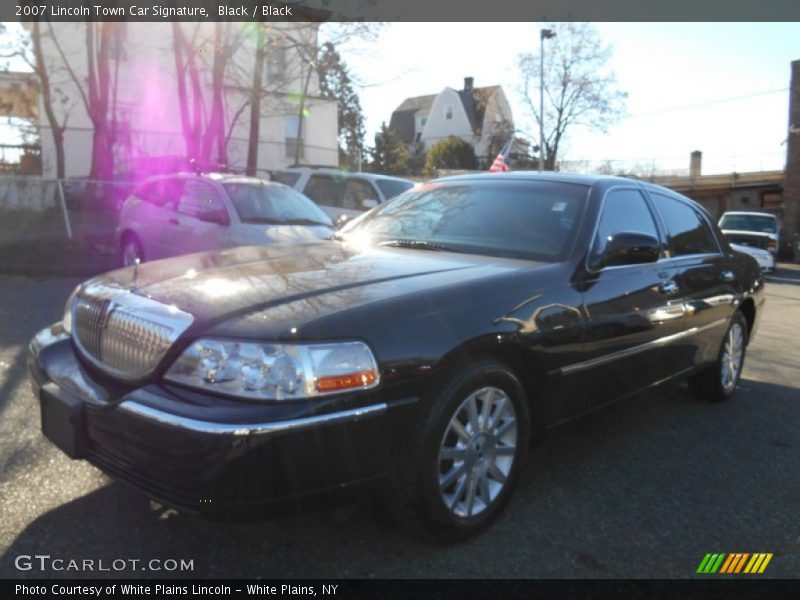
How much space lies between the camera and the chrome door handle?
4.15m

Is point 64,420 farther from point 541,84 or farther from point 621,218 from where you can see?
point 541,84

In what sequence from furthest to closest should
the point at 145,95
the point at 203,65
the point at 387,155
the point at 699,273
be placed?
the point at 387,155 → the point at 145,95 → the point at 203,65 → the point at 699,273

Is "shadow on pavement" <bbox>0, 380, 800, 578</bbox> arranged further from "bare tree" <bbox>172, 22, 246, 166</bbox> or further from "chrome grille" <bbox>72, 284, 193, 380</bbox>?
"bare tree" <bbox>172, 22, 246, 166</bbox>

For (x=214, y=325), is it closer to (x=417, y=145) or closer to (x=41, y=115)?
(x=41, y=115)

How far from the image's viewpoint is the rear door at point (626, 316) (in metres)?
3.54

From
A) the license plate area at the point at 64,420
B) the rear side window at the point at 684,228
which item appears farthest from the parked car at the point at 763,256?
the license plate area at the point at 64,420

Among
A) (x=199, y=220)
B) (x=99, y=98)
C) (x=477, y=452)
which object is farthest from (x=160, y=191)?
(x=99, y=98)

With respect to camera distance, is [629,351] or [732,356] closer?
[629,351]

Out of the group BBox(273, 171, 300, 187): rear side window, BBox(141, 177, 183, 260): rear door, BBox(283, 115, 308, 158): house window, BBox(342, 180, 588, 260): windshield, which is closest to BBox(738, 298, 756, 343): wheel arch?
BBox(342, 180, 588, 260): windshield

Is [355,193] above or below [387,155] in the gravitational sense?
below

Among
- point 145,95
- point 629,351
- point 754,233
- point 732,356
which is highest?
point 145,95

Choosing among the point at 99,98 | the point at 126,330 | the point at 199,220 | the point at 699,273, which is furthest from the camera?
the point at 99,98

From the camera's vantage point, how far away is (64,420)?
2.77 metres

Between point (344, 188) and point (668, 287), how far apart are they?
8.55 metres
